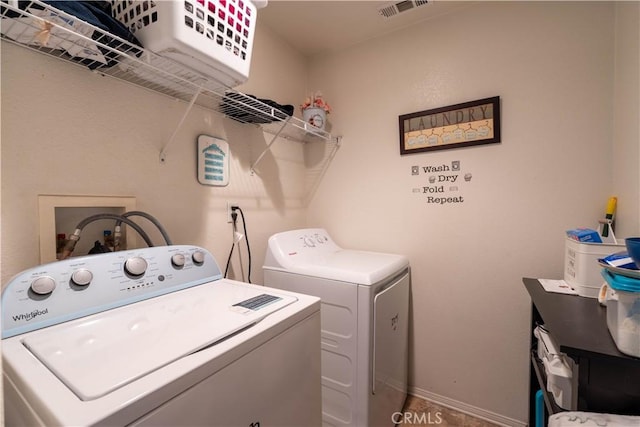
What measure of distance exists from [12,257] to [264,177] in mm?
1227

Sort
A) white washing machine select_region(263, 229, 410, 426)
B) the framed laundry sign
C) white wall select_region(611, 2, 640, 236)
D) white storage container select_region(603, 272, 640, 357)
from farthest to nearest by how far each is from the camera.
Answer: the framed laundry sign, white washing machine select_region(263, 229, 410, 426), white wall select_region(611, 2, 640, 236), white storage container select_region(603, 272, 640, 357)

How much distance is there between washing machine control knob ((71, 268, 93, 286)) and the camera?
2.61 feet

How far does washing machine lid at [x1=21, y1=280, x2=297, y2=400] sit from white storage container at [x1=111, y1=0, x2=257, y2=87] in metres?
0.81

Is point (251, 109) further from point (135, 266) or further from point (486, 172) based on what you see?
point (486, 172)

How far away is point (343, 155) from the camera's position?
6.98 feet

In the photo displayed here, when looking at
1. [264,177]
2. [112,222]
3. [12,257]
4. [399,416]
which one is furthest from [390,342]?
[12,257]

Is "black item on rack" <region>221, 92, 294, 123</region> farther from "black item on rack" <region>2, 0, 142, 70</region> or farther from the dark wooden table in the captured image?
the dark wooden table

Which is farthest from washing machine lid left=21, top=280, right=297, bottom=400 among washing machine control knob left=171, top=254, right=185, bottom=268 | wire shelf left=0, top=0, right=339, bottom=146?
wire shelf left=0, top=0, right=339, bottom=146

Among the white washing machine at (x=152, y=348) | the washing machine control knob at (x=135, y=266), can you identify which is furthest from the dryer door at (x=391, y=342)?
the washing machine control knob at (x=135, y=266)

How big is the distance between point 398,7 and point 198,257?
183cm

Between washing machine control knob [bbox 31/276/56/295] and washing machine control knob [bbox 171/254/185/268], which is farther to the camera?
washing machine control knob [bbox 171/254/185/268]

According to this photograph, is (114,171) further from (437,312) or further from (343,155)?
(437,312)

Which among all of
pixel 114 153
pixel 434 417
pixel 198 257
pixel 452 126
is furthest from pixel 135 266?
pixel 434 417

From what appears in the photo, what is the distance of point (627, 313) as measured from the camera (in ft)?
2.32
